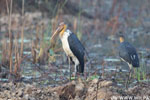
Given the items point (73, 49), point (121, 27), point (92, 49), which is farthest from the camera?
point (121, 27)

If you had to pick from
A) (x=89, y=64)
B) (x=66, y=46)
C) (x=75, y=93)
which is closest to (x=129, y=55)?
(x=66, y=46)

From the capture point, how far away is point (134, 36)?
12.0 meters

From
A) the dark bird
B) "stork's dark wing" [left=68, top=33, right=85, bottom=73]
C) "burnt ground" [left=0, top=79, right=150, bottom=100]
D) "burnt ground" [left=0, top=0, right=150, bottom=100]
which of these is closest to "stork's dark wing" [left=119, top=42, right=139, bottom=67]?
the dark bird

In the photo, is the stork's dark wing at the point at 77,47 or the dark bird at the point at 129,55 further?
the stork's dark wing at the point at 77,47

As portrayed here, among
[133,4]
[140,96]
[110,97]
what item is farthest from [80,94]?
[133,4]

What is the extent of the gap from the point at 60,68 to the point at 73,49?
64 cm

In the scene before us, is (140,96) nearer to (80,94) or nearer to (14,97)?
(80,94)

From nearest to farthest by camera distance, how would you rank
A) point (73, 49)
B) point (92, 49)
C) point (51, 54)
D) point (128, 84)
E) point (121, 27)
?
point (128, 84)
point (73, 49)
point (51, 54)
point (92, 49)
point (121, 27)

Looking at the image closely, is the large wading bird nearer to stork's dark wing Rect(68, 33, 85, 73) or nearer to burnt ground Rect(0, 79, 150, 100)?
stork's dark wing Rect(68, 33, 85, 73)

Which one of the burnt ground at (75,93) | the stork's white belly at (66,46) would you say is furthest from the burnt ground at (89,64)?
the stork's white belly at (66,46)

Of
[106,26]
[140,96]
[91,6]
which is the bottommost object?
[140,96]

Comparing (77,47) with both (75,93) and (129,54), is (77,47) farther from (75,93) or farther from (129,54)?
(75,93)

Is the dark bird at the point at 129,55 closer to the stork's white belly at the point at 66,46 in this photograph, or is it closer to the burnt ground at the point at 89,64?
the burnt ground at the point at 89,64

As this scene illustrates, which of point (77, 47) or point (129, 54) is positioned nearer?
point (129, 54)
